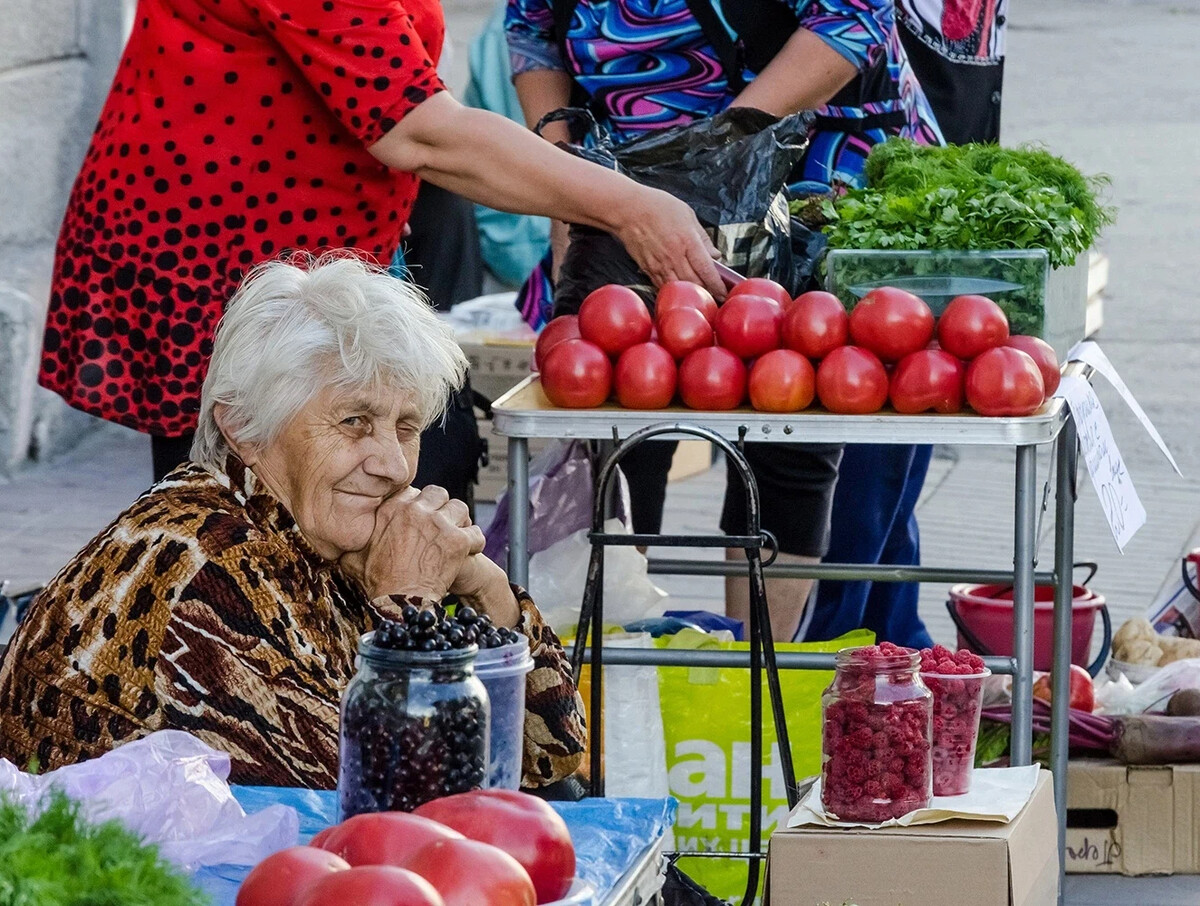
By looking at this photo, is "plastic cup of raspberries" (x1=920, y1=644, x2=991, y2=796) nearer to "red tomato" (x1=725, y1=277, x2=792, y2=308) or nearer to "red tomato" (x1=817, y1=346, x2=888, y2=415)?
"red tomato" (x1=817, y1=346, x2=888, y2=415)

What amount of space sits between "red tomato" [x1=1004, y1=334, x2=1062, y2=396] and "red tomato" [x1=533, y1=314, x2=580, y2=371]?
→ 29.5 inches

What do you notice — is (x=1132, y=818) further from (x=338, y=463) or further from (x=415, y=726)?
(x=415, y=726)

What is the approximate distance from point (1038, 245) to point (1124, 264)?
23.6 feet

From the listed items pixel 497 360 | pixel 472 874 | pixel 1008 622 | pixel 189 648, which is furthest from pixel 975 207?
pixel 497 360

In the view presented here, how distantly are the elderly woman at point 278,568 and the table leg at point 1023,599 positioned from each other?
87 cm

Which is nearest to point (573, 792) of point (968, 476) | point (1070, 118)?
point (968, 476)

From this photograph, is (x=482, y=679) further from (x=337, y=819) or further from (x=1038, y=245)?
(x=1038, y=245)

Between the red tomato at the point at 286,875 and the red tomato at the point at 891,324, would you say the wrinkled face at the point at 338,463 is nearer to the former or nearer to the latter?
the red tomato at the point at 891,324

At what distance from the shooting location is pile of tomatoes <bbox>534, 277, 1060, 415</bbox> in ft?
10.1

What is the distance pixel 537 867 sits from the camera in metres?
1.59

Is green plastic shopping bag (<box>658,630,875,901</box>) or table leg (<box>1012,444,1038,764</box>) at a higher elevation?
table leg (<box>1012,444,1038,764</box>)

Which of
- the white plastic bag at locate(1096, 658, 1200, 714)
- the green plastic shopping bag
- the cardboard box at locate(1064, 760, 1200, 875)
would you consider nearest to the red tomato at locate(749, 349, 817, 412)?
the green plastic shopping bag

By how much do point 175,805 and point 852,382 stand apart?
5.13ft

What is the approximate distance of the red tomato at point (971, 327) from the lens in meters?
3.12
